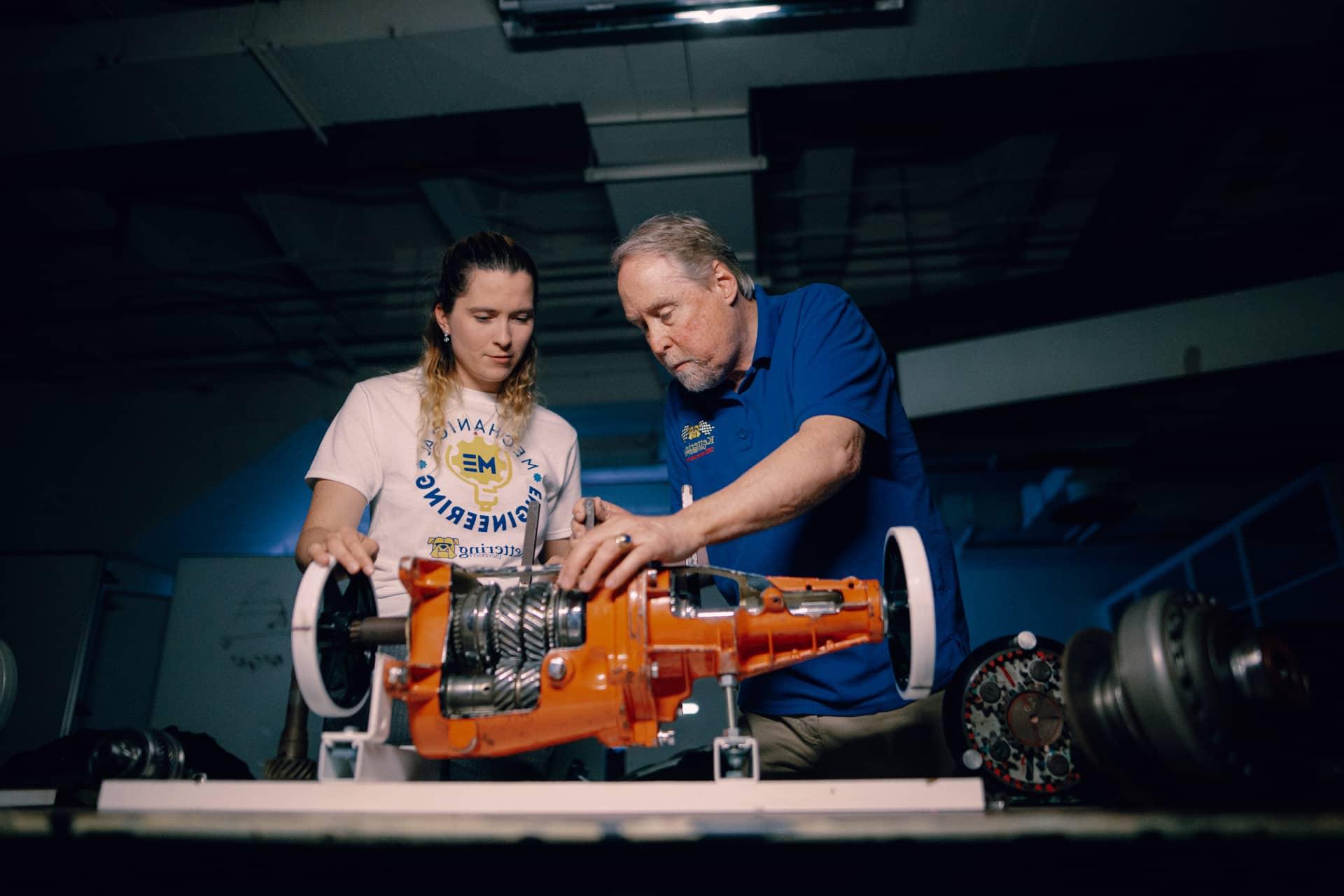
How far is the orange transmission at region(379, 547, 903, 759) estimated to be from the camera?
0.98 metres

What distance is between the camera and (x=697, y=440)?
5.53 feet

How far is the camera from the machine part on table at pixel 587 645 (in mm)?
974

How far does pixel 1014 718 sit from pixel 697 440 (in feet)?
2.75

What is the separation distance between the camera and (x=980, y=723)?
107cm

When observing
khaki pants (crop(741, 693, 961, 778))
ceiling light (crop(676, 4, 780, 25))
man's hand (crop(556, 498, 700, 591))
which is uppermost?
ceiling light (crop(676, 4, 780, 25))

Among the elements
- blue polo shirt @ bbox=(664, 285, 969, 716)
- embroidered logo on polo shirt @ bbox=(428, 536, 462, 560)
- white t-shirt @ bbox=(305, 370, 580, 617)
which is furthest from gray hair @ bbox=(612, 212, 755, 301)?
embroidered logo on polo shirt @ bbox=(428, 536, 462, 560)

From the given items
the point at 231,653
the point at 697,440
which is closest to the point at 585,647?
the point at 697,440

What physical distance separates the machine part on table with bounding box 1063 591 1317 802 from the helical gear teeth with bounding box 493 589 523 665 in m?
0.65

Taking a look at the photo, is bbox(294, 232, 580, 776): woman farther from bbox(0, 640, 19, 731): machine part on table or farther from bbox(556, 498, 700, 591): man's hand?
bbox(0, 640, 19, 731): machine part on table

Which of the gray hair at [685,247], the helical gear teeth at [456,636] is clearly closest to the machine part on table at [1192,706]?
the helical gear teeth at [456,636]

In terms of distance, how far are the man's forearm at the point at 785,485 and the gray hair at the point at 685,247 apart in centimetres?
52

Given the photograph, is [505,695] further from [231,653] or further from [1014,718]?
[231,653]

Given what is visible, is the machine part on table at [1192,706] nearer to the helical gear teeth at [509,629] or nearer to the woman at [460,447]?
the helical gear teeth at [509,629]

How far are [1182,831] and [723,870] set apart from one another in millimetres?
391
